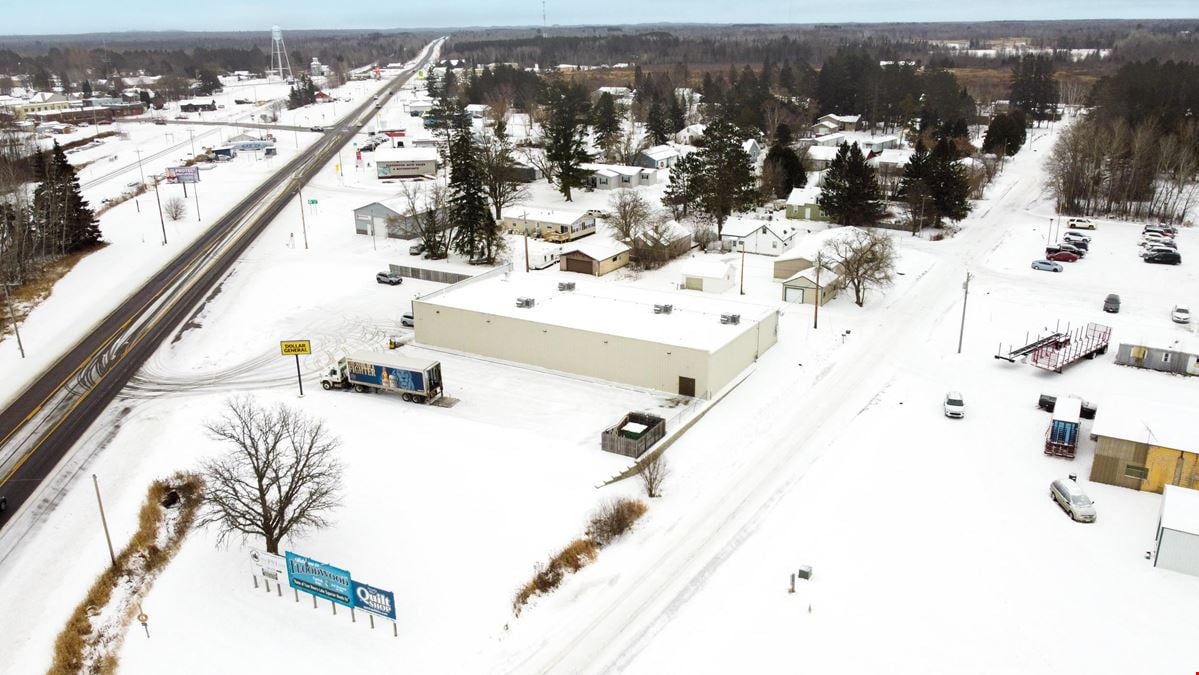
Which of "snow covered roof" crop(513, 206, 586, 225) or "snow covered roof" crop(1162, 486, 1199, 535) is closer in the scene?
"snow covered roof" crop(1162, 486, 1199, 535)

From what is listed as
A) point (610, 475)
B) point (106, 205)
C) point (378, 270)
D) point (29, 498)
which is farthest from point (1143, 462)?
point (106, 205)

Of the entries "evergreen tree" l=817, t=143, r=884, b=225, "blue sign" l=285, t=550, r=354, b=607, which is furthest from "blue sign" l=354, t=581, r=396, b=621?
"evergreen tree" l=817, t=143, r=884, b=225

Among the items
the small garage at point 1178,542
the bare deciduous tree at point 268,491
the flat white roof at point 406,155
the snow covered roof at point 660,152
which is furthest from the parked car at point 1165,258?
the flat white roof at point 406,155

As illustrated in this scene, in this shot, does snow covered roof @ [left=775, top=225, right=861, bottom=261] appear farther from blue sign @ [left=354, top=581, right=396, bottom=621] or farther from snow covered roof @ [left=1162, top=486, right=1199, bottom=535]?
blue sign @ [left=354, top=581, right=396, bottom=621]

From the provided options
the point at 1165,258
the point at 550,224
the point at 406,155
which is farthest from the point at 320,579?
the point at 406,155

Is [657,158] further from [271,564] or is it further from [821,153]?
[271,564]
